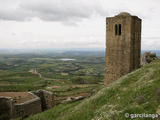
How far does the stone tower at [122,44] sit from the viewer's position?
1823 centimetres

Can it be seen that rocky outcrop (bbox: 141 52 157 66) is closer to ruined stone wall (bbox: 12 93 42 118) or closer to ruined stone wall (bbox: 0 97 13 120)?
ruined stone wall (bbox: 12 93 42 118)

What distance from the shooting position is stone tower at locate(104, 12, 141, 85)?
18.2 metres

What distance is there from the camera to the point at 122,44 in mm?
18750

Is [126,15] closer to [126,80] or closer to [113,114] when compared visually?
[126,80]

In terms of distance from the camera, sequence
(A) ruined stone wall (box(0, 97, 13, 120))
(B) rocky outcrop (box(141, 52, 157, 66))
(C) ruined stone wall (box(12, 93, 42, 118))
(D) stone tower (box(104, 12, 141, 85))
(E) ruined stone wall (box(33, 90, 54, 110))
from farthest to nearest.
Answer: (B) rocky outcrop (box(141, 52, 157, 66))
(E) ruined stone wall (box(33, 90, 54, 110))
(D) stone tower (box(104, 12, 141, 85))
(A) ruined stone wall (box(0, 97, 13, 120))
(C) ruined stone wall (box(12, 93, 42, 118))

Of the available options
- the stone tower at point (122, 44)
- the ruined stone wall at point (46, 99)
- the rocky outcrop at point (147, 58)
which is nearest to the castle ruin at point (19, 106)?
the ruined stone wall at point (46, 99)

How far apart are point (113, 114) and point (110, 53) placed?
13.6m

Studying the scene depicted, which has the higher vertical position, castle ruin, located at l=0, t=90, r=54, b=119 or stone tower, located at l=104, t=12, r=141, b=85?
stone tower, located at l=104, t=12, r=141, b=85

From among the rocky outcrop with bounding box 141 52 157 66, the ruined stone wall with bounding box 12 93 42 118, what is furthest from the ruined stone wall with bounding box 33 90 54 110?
the rocky outcrop with bounding box 141 52 157 66

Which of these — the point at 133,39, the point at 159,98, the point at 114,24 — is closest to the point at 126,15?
the point at 114,24

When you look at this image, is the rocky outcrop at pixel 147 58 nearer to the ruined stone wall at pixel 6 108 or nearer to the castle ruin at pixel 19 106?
the castle ruin at pixel 19 106

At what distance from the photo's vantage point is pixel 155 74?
11.2m

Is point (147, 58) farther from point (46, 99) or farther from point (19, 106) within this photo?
point (19, 106)

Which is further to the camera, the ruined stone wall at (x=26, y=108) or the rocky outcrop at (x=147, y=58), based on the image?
the rocky outcrop at (x=147, y=58)
